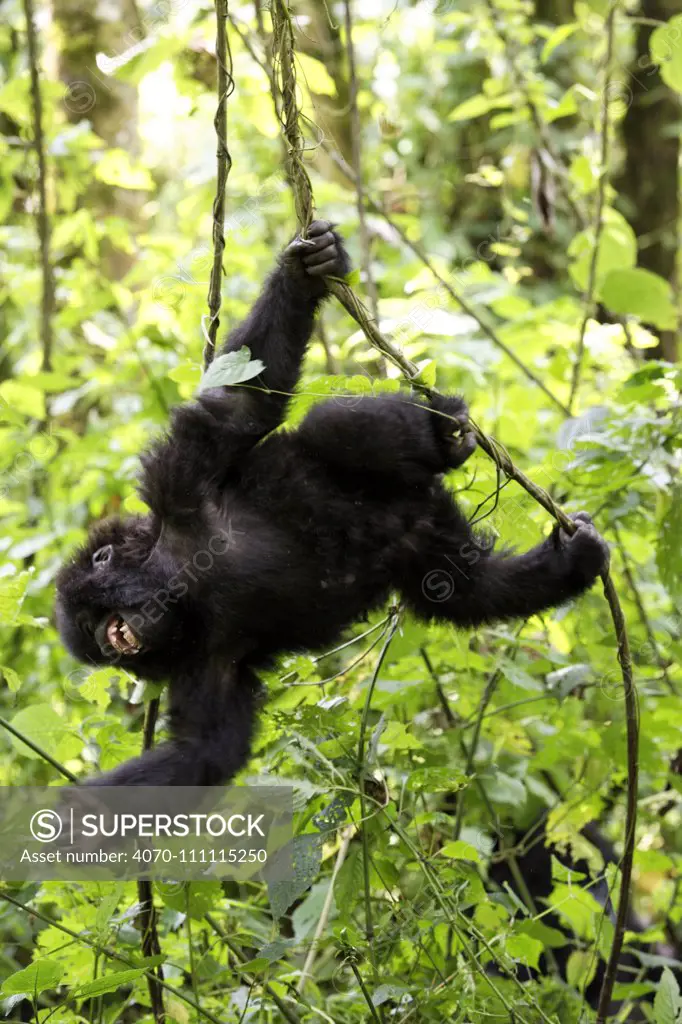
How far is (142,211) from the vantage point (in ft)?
20.0

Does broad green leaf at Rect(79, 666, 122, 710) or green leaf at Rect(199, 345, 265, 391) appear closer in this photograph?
green leaf at Rect(199, 345, 265, 391)

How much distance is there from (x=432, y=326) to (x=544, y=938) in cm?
179

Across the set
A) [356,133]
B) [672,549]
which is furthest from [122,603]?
[356,133]

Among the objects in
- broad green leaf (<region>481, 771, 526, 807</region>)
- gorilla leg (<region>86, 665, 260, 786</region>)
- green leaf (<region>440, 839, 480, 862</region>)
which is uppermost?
gorilla leg (<region>86, 665, 260, 786</region>)

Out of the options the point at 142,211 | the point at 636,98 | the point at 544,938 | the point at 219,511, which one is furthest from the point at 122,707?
the point at 636,98

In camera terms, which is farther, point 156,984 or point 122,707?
point 122,707

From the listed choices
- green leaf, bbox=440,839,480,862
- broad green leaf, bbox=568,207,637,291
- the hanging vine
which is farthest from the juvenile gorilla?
broad green leaf, bbox=568,207,637,291

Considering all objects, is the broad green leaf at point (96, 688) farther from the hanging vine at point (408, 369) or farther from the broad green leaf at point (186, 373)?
the hanging vine at point (408, 369)

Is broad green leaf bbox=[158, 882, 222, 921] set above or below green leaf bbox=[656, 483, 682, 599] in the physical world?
below

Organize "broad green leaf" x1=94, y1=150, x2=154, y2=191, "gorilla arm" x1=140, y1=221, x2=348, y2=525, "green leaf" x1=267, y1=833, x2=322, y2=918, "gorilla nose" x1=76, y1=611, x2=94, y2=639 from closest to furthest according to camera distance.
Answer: "green leaf" x1=267, y1=833, x2=322, y2=918, "gorilla arm" x1=140, y1=221, x2=348, y2=525, "gorilla nose" x1=76, y1=611, x2=94, y2=639, "broad green leaf" x1=94, y1=150, x2=154, y2=191

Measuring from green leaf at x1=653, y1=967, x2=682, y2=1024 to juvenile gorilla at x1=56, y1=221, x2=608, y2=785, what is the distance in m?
0.92

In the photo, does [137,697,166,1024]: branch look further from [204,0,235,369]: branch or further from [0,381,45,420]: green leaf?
[0,381,45,420]: green leaf

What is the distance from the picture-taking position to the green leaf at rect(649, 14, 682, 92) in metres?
2.86

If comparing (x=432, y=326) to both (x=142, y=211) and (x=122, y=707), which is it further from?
(x=142, y=211)
